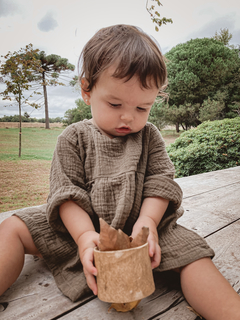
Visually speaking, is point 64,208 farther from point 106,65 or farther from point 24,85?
point 24,85

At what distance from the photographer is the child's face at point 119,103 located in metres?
1.01

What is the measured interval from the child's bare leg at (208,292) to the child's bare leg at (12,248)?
0.65 metres

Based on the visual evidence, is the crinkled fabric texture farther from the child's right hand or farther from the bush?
the bush

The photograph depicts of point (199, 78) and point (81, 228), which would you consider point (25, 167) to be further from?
point (199, 78)

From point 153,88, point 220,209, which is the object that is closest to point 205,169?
point 220,209

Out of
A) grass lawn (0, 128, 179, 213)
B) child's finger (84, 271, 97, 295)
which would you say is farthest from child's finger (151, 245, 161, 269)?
grass lawn (0, 128, 179, 213)

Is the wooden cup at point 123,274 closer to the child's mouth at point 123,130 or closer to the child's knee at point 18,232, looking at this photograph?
the child's knee at point 18,232

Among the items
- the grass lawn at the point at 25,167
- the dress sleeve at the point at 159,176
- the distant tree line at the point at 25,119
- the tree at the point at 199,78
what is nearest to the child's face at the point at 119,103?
the dress sleeve at the point at 159,176

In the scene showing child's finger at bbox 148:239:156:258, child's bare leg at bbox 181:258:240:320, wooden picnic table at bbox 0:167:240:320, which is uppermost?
child's finger at bbox 148:239:156:258

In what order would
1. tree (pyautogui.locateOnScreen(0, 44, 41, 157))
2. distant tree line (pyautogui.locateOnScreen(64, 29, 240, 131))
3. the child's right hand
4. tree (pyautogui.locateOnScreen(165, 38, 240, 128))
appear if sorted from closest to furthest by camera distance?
the child's right hand
tree (pyautogui.locateOnScreen(0, 44, 41, 157))
distant tree line (pyautogui.locateOnScreen(64, 29, 240, 131))
tree (pyautogui.locateOnScreen(165, 38, 240, 128))

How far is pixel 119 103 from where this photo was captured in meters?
1.04

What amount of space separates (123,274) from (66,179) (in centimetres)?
49

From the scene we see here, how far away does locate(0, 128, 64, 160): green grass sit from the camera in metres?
3.10

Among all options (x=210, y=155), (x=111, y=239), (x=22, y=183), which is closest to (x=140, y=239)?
Result: (x=111, y=239)
